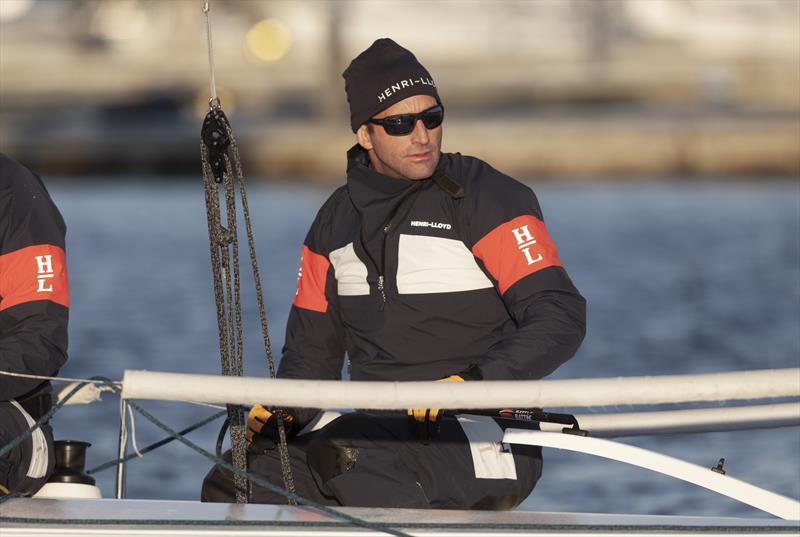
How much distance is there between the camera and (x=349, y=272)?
4.22m

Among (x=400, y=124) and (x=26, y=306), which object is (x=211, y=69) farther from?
(x=26, y=306)

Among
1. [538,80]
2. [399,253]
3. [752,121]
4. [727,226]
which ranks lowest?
[399,253]

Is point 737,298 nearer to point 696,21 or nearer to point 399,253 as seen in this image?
point 399,253

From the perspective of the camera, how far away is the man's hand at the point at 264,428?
4195mm

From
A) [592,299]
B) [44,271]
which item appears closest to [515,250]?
[44,271]

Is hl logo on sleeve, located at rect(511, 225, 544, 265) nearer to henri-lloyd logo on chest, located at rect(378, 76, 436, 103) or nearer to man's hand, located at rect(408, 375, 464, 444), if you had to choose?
man's hand, located at rect(408, 375, 464, 444)

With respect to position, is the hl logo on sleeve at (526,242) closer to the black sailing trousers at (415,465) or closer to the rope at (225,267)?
the black sailing trousers at (415,465)

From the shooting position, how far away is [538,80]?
53781mm

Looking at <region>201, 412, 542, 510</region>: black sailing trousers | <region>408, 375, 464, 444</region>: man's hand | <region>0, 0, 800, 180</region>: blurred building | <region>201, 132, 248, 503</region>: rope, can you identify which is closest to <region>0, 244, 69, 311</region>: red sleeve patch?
<region>201, 132, 248, 503</region>: rope

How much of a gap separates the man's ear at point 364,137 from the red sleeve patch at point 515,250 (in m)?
0.49

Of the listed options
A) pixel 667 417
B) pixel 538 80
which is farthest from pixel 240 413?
pixel 538 80

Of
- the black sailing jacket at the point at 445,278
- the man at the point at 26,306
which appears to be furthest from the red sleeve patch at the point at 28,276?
the black sailing jacket at the point at 445,278

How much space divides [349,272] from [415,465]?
589 mm

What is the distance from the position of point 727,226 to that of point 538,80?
2657 cm
